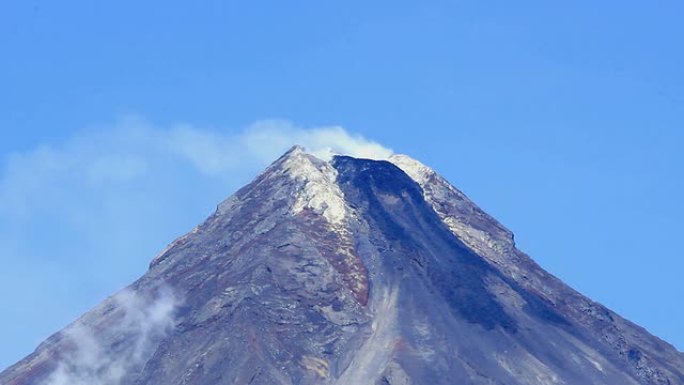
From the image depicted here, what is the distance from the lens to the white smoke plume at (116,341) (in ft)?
595

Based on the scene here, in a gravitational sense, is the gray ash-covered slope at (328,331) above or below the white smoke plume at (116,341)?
above

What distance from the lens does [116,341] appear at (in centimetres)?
18712

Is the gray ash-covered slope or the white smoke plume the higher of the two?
the gray ash-covered slope

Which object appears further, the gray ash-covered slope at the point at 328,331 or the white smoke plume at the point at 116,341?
the white smoke plume at the point at 116,341

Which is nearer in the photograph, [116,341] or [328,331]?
[328,331]

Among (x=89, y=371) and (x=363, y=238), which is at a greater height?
(x=363, y=238)

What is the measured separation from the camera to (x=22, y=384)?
183250mm

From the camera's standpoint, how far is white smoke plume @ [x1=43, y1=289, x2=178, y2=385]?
182 meters

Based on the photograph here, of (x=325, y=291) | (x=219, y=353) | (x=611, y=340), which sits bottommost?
(x=219, y=353)

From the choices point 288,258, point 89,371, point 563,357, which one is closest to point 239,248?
point 288,258

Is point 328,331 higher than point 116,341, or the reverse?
point 328,331

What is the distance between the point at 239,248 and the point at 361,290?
16.0 m

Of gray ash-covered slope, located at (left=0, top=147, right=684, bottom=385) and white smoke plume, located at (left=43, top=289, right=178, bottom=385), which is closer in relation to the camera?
gray ash-covered slope, located at (left=0, top=147, right=684, bottom=385)

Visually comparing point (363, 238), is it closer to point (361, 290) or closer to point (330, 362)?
point (361, 290)
